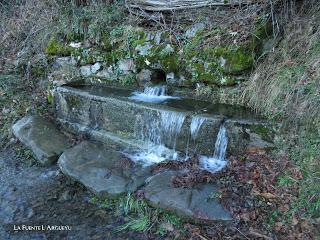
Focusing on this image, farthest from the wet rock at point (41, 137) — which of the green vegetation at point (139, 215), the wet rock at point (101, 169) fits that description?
the green vegetation at point (139, 215)

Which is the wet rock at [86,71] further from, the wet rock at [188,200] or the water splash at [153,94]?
the wet rock at [188,200]

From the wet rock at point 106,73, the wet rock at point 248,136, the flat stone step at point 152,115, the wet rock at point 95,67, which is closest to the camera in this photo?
the wet rock at point 248,136

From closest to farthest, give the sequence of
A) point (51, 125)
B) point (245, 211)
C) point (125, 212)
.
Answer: point (245, 211)
point (125, 212)
point (51, 125)

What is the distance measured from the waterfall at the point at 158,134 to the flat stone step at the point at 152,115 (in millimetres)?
40

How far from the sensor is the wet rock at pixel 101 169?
16.5ft

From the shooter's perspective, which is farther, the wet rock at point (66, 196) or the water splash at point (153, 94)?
the water splash at point (153, 94)

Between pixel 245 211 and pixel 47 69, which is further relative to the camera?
pixel 47 69

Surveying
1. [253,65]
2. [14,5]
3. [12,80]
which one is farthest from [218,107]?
[14,5]

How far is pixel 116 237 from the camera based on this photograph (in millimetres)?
4387

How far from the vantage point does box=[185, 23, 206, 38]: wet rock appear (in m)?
6.52

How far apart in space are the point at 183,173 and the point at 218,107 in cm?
140

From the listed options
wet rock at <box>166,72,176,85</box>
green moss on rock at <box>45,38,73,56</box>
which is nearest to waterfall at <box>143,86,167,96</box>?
wet rock at <box>166,72,176,85</box>

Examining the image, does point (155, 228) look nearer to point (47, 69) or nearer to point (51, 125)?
point (51, 125)

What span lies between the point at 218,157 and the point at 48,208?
250 centimetres
